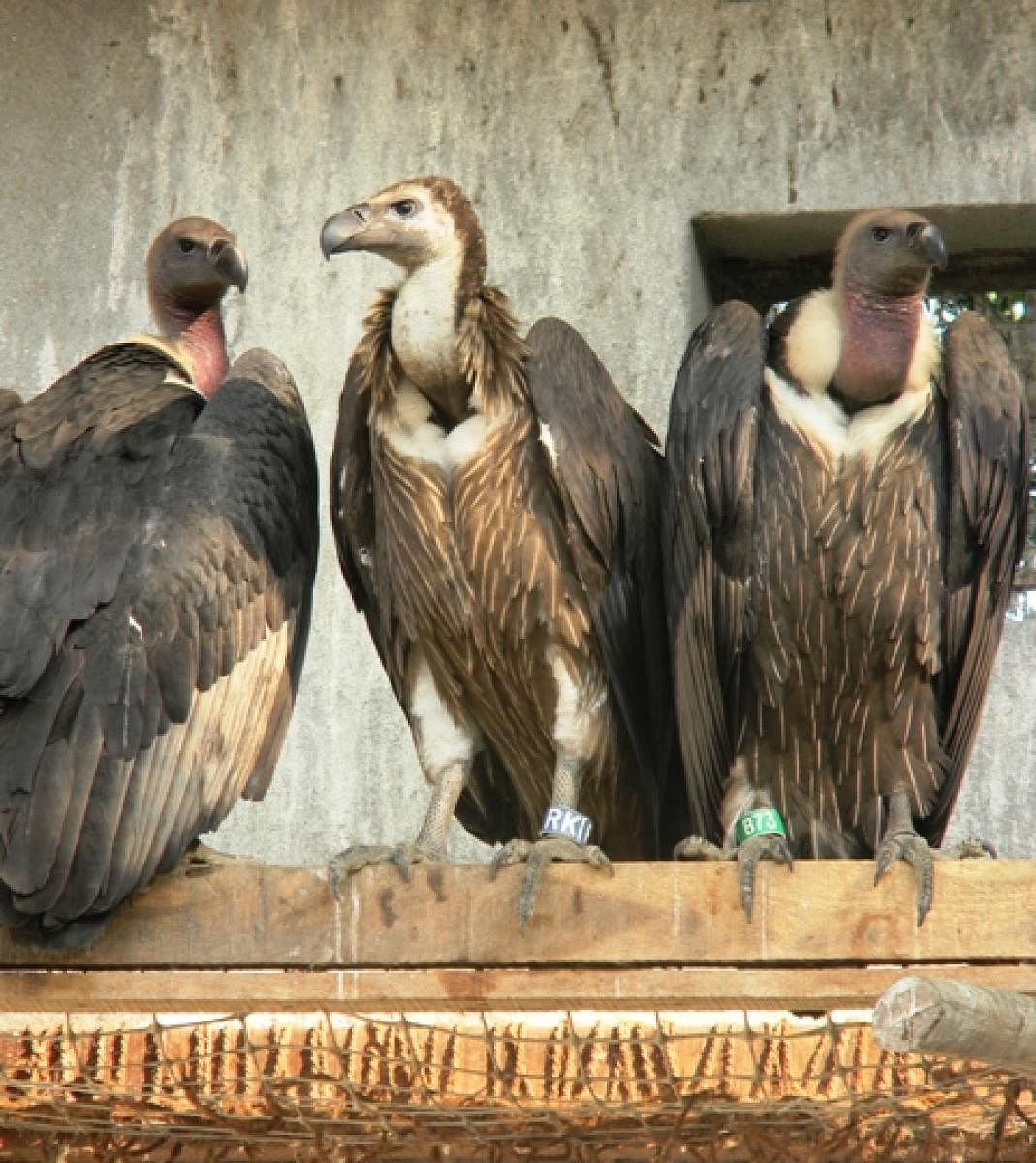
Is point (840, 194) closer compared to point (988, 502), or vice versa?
point (988, 502)

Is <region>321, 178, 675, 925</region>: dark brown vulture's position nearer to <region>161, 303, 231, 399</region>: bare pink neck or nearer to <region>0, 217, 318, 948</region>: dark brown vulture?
<region>0, 217, 318, 948</region>: dark brown vulture

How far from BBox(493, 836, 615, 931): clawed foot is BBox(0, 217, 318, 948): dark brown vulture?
0.67 m

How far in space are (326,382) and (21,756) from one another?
262cm

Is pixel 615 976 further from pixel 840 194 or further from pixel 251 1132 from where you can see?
pixel 840 194

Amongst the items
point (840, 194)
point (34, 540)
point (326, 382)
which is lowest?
point (34, 540)

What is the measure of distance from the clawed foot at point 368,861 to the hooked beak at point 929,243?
1.71 m

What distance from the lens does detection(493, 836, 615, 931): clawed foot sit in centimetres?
484

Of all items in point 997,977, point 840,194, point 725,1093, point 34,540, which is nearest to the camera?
point 997,977

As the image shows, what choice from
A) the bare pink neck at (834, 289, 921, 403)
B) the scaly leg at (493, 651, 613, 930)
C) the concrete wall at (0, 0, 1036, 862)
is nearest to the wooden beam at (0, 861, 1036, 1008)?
the scaly leg at (493, 651, 613, 930)

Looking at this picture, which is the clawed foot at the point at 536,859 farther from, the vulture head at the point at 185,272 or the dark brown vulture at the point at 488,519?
the vulture head at the point at 185,272

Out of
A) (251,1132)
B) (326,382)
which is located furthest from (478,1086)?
(326,382)

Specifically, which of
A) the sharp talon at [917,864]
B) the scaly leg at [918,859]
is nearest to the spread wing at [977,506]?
the scaly leg at [918,859]

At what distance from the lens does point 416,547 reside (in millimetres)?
5684

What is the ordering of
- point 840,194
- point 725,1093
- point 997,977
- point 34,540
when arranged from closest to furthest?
point 997,977 < point 725,1093 < point 34,540 < point 840,194
